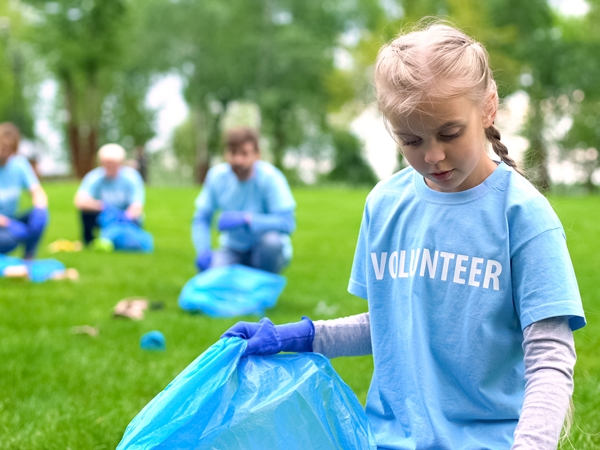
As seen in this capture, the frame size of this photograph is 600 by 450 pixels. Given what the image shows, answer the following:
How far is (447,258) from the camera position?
68.6 inches

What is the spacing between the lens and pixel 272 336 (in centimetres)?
187

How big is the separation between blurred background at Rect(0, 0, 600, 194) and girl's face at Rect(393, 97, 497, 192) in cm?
2892

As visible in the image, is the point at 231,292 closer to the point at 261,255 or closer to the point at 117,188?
the point at 261,255

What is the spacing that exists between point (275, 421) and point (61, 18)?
1298 inches

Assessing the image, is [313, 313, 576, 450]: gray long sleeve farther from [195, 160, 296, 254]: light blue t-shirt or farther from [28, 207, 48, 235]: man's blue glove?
[28, 207, 48, 235]: man's blue glove

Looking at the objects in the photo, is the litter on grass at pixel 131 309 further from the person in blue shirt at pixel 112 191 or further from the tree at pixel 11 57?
the tree at pixel 11 57

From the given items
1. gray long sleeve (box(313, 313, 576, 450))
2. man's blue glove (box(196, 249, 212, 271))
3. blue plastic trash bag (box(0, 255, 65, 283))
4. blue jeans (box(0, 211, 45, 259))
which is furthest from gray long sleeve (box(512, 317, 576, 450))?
blue jeans (box(0, 211, 45, 259))

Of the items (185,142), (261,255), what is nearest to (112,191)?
(261,255)

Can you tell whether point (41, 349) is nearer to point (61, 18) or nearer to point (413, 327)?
point (413, 327)

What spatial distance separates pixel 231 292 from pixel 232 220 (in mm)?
563

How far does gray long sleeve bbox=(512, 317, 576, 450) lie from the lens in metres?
1.44

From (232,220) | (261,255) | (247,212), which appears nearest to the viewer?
(232,220)

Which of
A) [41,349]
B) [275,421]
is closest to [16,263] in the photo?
[41,349]

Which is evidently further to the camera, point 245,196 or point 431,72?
point 245,196
